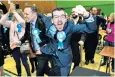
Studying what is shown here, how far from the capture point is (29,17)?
334cm

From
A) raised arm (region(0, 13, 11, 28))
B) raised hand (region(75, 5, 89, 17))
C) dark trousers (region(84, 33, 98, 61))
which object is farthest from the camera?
dark trousers (region(84, 33, 98, 61))

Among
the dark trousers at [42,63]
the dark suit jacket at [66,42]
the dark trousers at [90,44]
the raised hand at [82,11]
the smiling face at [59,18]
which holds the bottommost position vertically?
the dark trousers at [90,44]

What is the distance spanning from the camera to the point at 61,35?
2.93 m

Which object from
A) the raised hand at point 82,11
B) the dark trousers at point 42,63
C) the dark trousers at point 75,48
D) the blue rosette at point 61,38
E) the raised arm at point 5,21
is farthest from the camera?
the dark trousers at point 75,48

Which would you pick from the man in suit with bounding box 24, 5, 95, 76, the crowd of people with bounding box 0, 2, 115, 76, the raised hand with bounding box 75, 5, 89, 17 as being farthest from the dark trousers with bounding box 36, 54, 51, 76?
the raised hand with bounding box 75, 5, 89, 17

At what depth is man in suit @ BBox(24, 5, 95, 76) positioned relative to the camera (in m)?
2.88

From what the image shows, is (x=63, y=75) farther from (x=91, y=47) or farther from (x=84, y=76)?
(x=91, y=47)

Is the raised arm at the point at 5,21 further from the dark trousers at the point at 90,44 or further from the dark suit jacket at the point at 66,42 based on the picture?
the dark trousers at the point at 90,44

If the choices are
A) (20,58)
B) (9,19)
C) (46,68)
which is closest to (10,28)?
(9,19)

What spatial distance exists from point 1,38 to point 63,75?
1.68 metres

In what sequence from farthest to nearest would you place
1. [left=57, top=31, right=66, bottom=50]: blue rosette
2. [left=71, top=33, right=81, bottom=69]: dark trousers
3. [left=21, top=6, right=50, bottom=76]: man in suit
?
1. [left=71, top=33, right=81, bottom=69]: dark trousers
2. [left=21, top=6, right=50, bottom=76]: man in suit
3. [left=57, top=31, right=66, bottom=50]: blue rosette

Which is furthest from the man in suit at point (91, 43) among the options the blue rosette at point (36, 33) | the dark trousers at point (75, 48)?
the blue rosette at point (36, 33)

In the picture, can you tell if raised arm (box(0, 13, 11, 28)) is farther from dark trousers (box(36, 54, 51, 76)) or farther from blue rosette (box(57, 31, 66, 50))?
blue rosette (box(57, 31, 66, 50))

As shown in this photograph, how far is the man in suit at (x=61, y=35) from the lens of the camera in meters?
2.88
